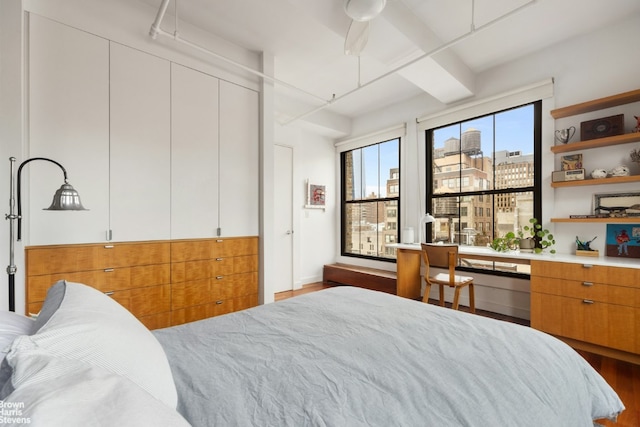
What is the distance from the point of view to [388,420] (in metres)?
0.80

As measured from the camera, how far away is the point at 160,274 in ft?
8.95

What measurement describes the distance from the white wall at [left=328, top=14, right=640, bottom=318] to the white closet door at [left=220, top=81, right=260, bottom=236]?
9.33 feet

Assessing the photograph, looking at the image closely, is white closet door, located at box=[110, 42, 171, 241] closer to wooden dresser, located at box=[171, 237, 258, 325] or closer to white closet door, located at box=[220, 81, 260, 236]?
wooden dresser, located at box=[171, 237, 258, 325]

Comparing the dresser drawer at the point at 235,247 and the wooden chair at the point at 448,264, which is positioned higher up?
the dresser drawer at the point at 235,247

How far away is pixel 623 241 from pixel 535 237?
690 mm

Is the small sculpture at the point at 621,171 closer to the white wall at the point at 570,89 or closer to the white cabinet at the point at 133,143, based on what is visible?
the white wall at the point at 570,89

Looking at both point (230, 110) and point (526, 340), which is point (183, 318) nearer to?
Result: point (230, 110)

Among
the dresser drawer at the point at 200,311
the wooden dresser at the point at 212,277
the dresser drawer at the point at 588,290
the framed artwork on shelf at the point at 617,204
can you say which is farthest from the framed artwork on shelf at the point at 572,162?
the dresser drawer at the point at 200,311

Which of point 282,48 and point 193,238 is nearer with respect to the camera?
point 193,238

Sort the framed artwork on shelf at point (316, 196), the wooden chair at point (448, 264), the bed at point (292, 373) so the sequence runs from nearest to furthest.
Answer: the bed at point (292, 373) < the wooden chair at point (448, 264) < the framed artwork on shelf at point (316, 196)

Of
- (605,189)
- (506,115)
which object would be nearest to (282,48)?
(506,115)

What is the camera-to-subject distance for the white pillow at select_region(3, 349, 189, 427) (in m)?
0.42

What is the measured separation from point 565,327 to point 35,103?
4.75 m

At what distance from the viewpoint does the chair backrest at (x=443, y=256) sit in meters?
3.18
